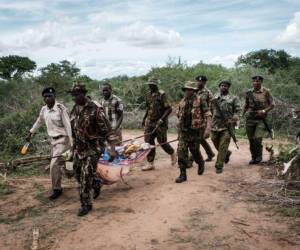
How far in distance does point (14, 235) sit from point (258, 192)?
353 cm

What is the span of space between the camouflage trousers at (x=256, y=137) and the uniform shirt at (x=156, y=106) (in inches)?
72.1

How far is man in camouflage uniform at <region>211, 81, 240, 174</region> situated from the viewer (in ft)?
26.8

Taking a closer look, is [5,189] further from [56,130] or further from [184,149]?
[184,149]

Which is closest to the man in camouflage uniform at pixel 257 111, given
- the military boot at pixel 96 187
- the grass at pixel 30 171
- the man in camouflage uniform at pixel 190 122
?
the man in camouflage uniform at pixel 190 122

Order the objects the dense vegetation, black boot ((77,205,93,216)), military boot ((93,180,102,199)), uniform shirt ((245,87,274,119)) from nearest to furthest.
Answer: black boot ((77,205,93,216)) → military boot ((93,180,102,199)) → uniform shirt ((245,87,274,119)) → the dense vegetation

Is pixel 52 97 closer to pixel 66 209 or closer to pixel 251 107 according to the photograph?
pixel 66 209

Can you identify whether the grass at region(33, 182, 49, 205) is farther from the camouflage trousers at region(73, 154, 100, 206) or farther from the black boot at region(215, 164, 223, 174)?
the black boot at region(215, 164, 223, 174)

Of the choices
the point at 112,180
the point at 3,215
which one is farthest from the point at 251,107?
the point at 3,215

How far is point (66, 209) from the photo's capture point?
6543 millimetres

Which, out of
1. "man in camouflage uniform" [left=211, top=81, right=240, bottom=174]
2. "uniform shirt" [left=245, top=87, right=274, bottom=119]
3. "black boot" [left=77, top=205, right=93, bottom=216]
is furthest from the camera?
"uniform shirt" [left=245, top=87, right=274, bottom=119]

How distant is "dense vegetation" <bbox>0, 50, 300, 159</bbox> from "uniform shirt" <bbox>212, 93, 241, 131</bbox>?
461 centimetres

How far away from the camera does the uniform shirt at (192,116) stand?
23.9 feet

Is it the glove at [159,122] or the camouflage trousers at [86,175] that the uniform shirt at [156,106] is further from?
the camouflage trousers at [86,175]

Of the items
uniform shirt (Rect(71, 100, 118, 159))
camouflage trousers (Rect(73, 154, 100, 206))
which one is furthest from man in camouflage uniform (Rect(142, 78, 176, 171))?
camouflage trousers (Rect(73, 154, 100, 206))
